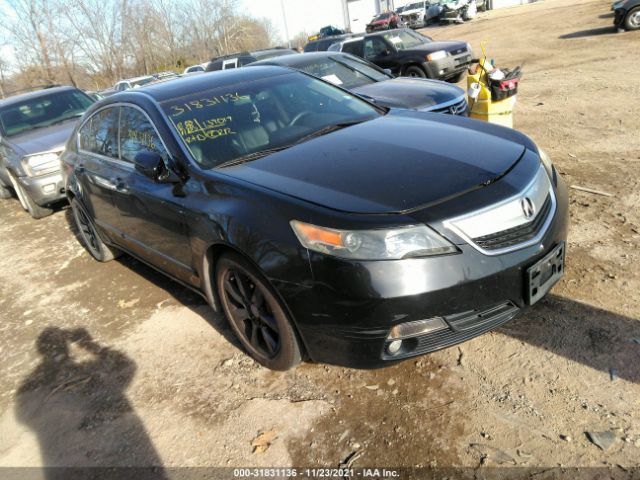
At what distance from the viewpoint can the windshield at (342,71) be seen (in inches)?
278

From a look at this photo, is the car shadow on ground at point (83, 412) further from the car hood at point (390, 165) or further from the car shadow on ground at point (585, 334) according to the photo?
the car shadow on ground at point (585, 334)

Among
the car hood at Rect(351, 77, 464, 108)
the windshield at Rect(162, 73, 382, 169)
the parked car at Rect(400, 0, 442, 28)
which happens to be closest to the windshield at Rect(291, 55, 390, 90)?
the car hood at Rect(351, 77, 464, 108)

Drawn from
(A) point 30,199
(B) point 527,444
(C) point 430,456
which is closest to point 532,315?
(B) point 527,444

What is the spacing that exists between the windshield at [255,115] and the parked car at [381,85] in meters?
1.18

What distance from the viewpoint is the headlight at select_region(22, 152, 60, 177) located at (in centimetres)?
696

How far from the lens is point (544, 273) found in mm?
2500

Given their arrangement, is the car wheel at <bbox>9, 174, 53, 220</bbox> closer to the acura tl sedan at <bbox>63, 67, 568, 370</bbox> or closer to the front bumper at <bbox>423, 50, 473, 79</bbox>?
the acura tl sedan at <bbox>63, 67, 568, 370</bbox>

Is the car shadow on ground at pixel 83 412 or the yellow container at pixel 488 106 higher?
the yellow container at pixel 488 106

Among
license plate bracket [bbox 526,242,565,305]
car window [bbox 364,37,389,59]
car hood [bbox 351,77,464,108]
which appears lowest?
license plate bracket [bbox 526,242,565,305]

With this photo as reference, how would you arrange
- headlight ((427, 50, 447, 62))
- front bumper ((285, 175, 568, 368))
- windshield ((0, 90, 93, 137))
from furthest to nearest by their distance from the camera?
1. headlight ((427, 50, 447, 62))
2. windshield ((0, 90, 93, 137))
3. front bumper ((285, 175, 568, 368))

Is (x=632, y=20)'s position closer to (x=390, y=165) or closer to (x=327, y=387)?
(x=390, y=165)

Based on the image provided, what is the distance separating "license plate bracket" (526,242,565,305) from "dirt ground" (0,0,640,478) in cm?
44

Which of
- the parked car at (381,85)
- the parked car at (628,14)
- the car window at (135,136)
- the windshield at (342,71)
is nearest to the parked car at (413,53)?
the parked car at (381,85)

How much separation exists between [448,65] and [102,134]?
8.93 m
